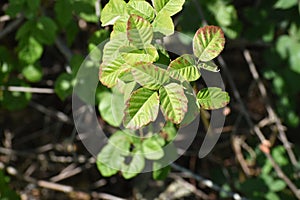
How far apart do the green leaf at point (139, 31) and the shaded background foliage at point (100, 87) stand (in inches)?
18.4

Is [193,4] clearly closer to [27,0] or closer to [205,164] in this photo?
[27,0]

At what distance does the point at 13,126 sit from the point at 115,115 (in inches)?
47.6

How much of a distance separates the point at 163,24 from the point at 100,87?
56 cm

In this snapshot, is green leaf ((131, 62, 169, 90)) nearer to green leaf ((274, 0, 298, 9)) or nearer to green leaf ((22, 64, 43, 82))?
green leaf ((22, 64, 43, 82))

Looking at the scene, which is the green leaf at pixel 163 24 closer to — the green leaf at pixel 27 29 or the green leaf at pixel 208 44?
the green leaf at pixel 208 44

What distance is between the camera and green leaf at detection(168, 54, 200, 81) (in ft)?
2.93

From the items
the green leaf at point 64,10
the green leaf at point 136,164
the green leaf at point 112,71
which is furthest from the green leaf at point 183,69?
the green leaf at point 64,10

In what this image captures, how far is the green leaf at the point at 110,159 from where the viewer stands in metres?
1.45

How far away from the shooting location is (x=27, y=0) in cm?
150

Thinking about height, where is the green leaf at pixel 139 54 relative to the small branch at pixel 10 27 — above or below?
above

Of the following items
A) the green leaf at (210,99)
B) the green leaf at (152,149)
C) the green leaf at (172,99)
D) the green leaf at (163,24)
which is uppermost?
the green leaf at (163,24)

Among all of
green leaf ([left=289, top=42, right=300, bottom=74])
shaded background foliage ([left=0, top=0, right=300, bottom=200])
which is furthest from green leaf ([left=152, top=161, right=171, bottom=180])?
green leaf ([left=289, top=42, right=300, bottom=74])

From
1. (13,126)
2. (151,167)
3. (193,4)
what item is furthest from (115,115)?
(13,126)

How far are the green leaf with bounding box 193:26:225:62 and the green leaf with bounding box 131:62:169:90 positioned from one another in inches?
3.9
